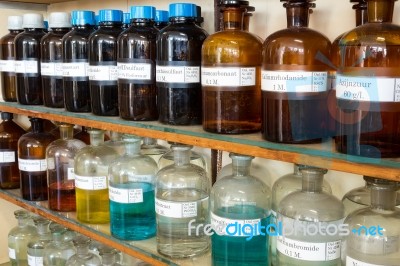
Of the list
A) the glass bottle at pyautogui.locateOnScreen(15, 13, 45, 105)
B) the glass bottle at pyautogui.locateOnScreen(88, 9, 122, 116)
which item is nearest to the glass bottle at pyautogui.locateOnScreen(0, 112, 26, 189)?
the glass bottle at pyautogui.locateOnScreen(15, 13, 45, 105)

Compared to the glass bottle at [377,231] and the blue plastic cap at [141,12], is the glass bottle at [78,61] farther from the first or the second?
the glass bottle at [377,231]

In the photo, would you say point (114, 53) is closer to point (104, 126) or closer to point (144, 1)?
point (104, 126)

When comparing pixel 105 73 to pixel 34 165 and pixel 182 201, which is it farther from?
pixel 34 165

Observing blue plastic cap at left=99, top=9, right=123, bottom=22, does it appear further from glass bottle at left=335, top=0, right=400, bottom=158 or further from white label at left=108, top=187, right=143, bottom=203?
glass bottle at left=335, top=0, right=400, bottom=158

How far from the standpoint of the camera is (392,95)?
0.61 metres

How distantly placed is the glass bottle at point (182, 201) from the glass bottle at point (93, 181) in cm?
22

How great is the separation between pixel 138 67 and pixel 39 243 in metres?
0.76

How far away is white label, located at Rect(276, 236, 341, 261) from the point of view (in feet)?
2.47

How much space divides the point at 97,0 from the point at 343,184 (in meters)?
0.92

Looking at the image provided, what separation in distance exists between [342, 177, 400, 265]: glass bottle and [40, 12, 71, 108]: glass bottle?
0.80 metres

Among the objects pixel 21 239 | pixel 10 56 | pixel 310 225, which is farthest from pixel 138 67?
pixel 21 239

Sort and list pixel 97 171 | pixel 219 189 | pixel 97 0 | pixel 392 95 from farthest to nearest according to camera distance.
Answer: pixel 97 0
pixel 97 171
pixel 219 189
pixel 392 95

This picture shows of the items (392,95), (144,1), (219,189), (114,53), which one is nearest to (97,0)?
(144,1)

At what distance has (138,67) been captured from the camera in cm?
97
